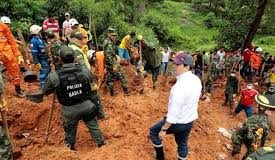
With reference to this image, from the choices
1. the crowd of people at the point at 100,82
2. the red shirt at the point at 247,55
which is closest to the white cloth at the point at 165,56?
the crowd of people at the point at 100,82

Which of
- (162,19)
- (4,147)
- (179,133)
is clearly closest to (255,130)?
(179,133)

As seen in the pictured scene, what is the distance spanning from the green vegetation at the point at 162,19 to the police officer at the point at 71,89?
11.2 metres

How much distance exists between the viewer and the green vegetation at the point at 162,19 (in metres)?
17.2

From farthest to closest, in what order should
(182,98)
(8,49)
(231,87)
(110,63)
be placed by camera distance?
(231,87)
(110,63)
(8,49)
(182,98)

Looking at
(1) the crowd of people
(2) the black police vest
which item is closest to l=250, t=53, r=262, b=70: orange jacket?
(1) the crowd of people

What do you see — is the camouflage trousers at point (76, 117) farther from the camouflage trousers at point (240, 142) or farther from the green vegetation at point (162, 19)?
the green vegetation at point (162, 19)

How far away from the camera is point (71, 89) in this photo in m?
5.36

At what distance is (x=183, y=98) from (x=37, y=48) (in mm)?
4933

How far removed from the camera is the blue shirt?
8.48 m

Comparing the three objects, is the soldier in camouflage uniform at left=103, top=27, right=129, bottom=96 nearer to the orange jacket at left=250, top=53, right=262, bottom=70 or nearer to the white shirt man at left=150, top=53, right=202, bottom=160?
the white shirt man at left=150, top=53, right=202, bottom=160

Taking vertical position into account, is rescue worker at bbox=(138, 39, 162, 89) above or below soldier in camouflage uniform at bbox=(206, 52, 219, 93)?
above

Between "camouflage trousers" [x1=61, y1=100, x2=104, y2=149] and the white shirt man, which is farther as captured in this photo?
"camouflage trousers" [x1=61, y1=100, x2=104, y2=149]

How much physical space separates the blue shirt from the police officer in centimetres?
337

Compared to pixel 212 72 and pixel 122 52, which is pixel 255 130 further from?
pixel 212 72
